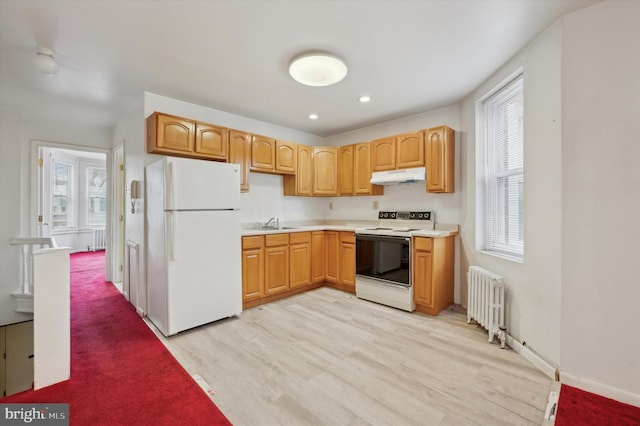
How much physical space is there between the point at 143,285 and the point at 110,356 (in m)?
0.93

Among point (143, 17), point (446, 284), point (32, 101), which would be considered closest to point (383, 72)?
point (143, 17)

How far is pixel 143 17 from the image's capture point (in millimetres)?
1886

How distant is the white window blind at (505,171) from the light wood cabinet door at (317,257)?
2.17 m

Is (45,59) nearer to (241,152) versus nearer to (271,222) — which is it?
(241,152)

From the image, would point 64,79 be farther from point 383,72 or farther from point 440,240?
point 440,240

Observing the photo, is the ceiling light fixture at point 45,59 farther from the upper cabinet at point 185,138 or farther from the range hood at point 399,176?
the range hood at point 399,176

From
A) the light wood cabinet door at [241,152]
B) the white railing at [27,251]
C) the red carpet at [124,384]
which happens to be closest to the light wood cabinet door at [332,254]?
the light wood cabinet door at [241,152]

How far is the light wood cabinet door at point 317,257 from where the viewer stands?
4094 mm

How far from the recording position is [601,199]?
1.79m

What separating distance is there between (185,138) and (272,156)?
1196 millimetres

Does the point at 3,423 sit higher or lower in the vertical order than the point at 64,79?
lower

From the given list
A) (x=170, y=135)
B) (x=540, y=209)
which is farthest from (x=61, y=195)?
(x=540, y=209)

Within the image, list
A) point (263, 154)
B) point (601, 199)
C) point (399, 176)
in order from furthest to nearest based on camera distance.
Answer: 1. point (263, 154)
2. point (399, 176)
3. point (601, 199)

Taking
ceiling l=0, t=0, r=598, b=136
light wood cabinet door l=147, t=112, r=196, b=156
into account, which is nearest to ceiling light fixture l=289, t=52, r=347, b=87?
ceiling l=0, t=0, r=598, b=136
